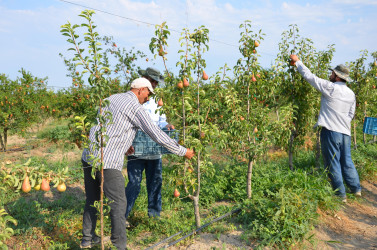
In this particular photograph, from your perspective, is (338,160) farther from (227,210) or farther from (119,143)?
(119,143)

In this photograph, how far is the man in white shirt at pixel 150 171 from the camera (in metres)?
3.61

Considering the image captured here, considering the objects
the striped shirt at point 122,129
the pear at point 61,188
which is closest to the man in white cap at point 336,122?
the striped shirt at point 122,129

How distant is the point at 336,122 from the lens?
455 cm

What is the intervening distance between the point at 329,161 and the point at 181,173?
2463 millimetres

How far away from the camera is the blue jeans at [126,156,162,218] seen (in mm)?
3635

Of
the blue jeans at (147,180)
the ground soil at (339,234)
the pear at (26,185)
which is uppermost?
the pear at (26,185)

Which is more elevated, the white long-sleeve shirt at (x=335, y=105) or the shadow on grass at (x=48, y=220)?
the white long-sleeve shirt at (x=335, y=105)

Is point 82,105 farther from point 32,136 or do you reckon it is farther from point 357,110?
point 357,110

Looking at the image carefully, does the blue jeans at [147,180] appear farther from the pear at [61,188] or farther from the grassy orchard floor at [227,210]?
the pear at [61,188]

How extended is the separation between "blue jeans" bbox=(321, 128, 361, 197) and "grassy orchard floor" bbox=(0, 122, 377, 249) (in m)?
0.20

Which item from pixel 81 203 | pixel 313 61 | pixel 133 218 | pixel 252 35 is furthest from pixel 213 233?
pixel 313 61

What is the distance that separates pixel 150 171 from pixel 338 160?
283cm

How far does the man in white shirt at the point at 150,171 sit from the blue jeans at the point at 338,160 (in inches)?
97.5

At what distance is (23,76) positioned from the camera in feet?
37.6
